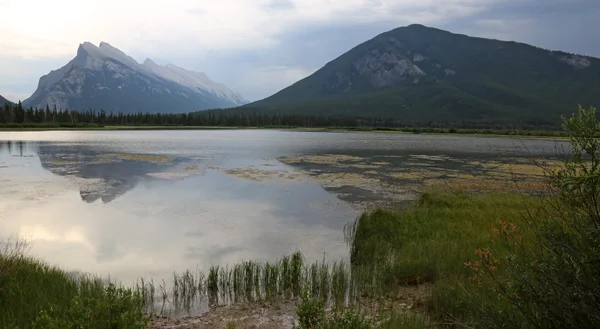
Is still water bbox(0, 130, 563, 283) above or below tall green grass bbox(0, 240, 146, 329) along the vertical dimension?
below

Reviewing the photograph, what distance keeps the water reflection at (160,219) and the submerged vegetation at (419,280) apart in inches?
80.7

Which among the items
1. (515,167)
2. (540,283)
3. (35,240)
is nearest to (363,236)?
(540,283)

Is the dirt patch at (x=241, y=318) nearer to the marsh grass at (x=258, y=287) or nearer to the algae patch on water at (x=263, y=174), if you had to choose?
the marsh grass at (x=258, y=287)

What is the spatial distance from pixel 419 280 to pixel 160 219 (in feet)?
50.3

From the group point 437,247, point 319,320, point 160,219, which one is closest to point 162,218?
point 160,219

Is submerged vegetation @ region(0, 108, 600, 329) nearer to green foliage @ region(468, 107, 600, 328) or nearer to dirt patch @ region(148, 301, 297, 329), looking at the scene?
green foliage @ region(468, 107, 600, 328)

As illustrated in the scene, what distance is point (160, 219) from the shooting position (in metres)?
22.3

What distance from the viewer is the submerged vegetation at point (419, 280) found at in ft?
19.3

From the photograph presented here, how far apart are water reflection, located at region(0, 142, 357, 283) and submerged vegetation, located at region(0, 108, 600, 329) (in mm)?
2049

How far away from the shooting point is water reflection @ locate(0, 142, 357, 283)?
1614 centimetres

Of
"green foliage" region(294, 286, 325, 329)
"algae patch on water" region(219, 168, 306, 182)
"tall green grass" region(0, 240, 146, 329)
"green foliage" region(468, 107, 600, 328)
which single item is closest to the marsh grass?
"tall green grass" region(0, 240, 146, 329)

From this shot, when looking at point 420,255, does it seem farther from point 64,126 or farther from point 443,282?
point 64,126

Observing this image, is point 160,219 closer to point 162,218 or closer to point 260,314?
point 162,218

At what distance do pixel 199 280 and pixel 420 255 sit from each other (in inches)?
322
